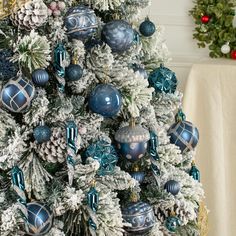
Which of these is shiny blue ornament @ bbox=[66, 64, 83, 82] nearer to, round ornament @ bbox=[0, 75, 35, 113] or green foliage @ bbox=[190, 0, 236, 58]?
round ornament @ bbox=[0, 75, 35, 113]

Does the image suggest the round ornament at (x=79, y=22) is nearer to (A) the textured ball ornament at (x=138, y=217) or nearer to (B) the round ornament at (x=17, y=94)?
(B) the round ornament at (x=17, y=94)

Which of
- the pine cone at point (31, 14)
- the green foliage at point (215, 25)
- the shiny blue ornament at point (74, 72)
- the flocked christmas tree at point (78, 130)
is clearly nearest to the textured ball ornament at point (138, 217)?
the flocked christmas tree at point (78, 130)

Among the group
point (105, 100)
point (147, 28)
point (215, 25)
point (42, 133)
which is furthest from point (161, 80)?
point (215, 25)

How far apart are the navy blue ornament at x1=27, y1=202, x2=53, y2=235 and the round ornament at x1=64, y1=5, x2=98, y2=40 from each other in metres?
0.29

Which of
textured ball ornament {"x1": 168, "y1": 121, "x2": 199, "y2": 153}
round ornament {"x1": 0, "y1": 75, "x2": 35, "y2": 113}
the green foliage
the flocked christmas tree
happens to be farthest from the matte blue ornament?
the green foliage

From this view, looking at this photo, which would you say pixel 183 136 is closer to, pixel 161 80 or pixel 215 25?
pixel 161 80

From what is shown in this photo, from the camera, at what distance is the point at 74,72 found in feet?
2.52

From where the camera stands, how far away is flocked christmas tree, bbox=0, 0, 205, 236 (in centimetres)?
74

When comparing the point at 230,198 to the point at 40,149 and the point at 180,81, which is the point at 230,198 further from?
the point at 40,149

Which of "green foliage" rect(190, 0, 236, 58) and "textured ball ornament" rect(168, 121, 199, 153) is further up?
"textured ball ornament" rect(168, 121, 199, 153)

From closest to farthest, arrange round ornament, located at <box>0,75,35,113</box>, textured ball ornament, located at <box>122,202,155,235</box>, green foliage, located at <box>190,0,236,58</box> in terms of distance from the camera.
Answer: round ornament, located at <box>0,75,35,113</box> < textured ball ornament, located at <box>122,202,155,235</box> < green foliage, located at <box>190,0,236,58</box>

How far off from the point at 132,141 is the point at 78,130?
0.11 meters

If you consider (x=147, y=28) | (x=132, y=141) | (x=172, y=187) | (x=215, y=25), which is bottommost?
(x=215, y=25)

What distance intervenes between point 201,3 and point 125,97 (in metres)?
1.10
